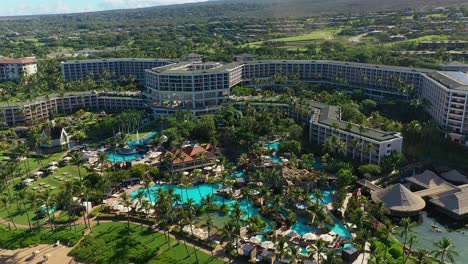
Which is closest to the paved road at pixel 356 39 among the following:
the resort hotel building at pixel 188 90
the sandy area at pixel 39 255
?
the resort hotel building at pixel 188 90

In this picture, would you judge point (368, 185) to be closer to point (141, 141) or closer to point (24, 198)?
point (141, 141)

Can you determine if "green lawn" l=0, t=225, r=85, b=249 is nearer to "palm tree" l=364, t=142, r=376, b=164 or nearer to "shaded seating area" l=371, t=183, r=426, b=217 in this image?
"shaded seating area" l=371, t=183, r=426, b=217

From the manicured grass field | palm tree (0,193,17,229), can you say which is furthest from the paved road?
palm tree (0,193,17,229)

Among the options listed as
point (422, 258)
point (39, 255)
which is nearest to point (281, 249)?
point (422, 258)

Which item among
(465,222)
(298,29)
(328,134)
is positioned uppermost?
(298,29)

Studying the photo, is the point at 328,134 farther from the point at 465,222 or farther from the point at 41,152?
the point at 41,152

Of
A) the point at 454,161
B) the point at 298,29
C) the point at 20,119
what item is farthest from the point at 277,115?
the point at 298,29

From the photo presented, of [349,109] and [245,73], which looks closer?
[349,109]

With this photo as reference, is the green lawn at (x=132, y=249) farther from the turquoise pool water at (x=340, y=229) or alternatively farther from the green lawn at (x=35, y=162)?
the green lawn at (x=35, y=162)
